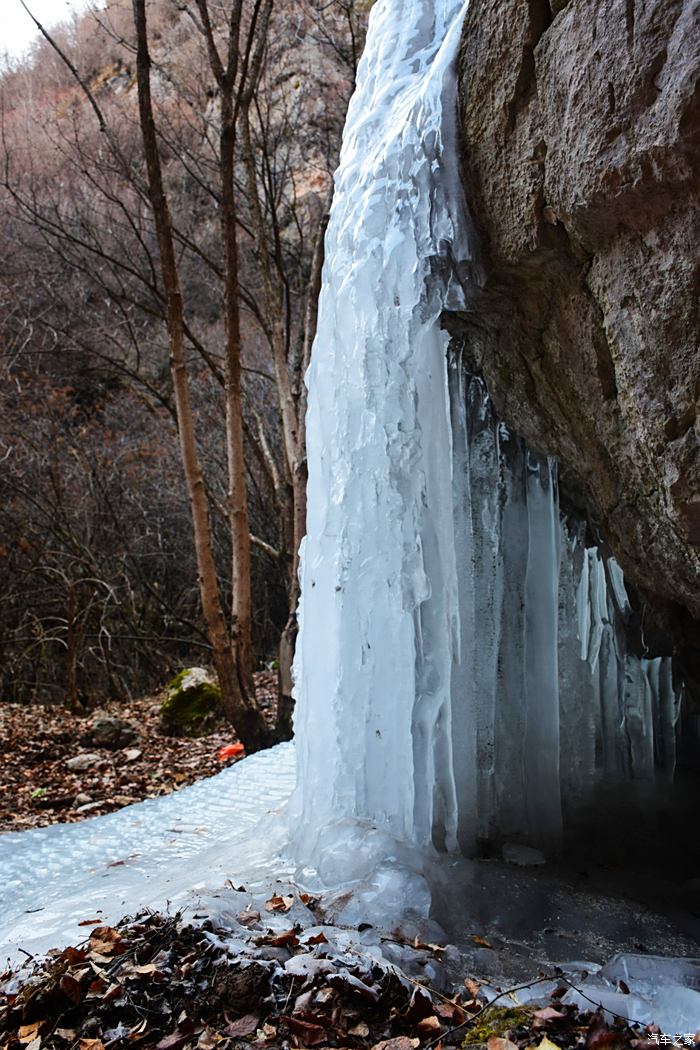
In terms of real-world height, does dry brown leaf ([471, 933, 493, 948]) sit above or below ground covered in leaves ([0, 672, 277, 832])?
above

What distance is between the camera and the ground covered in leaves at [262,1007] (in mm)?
1505

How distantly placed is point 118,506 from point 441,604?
7345 millimetres

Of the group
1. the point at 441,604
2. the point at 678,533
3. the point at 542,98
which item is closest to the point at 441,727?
the point at 441,604

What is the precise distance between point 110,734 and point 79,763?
1.65ft

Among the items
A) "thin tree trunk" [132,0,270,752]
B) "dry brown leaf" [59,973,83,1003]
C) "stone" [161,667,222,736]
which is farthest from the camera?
"stone" [161,667,222,736]

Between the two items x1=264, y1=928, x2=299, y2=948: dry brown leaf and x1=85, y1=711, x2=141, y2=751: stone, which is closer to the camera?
x1=264, y1=928, x2=299, y2=948: dry brown leaf

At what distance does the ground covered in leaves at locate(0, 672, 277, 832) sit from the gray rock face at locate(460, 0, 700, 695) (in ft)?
11.0

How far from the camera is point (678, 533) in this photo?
6.11 feet

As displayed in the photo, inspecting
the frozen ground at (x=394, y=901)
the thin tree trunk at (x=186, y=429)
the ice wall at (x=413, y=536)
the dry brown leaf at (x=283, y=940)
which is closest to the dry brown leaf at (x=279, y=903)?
the frozen ground at (x=394, y=901)

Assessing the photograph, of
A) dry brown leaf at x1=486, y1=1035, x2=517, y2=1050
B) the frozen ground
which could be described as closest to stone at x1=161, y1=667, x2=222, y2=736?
the frozen ground

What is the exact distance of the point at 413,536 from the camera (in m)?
2.43

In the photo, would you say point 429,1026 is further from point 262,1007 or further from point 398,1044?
point 262,1007

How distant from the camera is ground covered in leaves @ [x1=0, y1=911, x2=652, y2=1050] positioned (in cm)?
150
